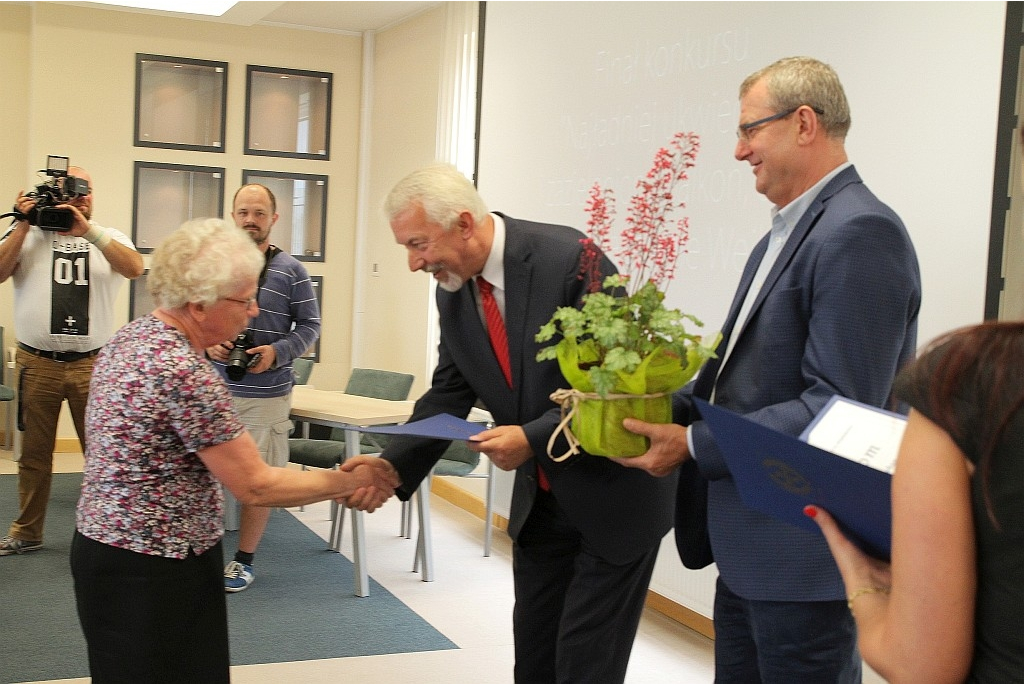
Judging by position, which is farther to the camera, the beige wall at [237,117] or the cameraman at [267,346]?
the beige wall at [237,117]

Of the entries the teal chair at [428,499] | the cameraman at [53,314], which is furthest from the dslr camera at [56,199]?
the teal chair at [428,499]

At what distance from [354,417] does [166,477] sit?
2.87 m

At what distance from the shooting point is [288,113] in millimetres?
8992

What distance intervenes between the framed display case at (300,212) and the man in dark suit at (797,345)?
737cm

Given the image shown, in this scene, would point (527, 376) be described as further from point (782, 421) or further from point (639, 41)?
point (639, 41)

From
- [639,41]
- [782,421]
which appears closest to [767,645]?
[782,421]

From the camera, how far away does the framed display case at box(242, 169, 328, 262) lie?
8.97 m

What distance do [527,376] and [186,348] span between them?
754mm

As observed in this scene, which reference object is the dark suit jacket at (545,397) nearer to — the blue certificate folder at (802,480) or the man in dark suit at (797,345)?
the man in dark suit at (797,345)

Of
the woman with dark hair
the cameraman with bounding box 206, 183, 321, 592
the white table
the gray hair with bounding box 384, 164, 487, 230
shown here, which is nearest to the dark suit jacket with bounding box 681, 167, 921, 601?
the woman with dark hair

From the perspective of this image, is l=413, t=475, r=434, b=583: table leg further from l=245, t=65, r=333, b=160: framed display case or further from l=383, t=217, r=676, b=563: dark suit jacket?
l=245, t=65, r=333, b=160: framed display case

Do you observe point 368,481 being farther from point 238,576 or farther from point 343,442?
point 343,442

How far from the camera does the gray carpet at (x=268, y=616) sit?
13.0 ft

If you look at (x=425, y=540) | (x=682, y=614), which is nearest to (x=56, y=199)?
(x=425, y=540)
